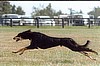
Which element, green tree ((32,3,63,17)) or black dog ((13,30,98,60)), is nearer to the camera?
black dog ((13,30,98,60))

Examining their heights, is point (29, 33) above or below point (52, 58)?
above

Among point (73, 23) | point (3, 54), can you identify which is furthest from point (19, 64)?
point (73, 23)

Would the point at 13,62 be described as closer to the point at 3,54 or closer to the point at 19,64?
the point at 19,64

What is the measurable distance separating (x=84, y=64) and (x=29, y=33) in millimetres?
1415

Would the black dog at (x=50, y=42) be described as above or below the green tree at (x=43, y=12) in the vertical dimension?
above

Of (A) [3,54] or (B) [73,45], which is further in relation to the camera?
(A) [3,54]

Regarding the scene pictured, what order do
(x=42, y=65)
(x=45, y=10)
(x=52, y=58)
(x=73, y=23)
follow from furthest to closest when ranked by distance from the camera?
(x=45, y=10)
(x=73, y=23)
(x=52, y=58)
(x=42, y=65)

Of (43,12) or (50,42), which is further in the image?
(43,12)

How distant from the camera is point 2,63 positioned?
7992 mm

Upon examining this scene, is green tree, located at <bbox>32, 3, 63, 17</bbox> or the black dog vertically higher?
the black dog

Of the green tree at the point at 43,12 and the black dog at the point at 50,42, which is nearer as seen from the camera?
the black dog at the point at 50,42

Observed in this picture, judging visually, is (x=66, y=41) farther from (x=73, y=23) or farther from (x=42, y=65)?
(x=73, y=23)

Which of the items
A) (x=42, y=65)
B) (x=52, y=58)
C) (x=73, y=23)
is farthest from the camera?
(x=73, y=23)

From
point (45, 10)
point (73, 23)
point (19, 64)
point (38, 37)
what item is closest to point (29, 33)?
point (38, 37)
